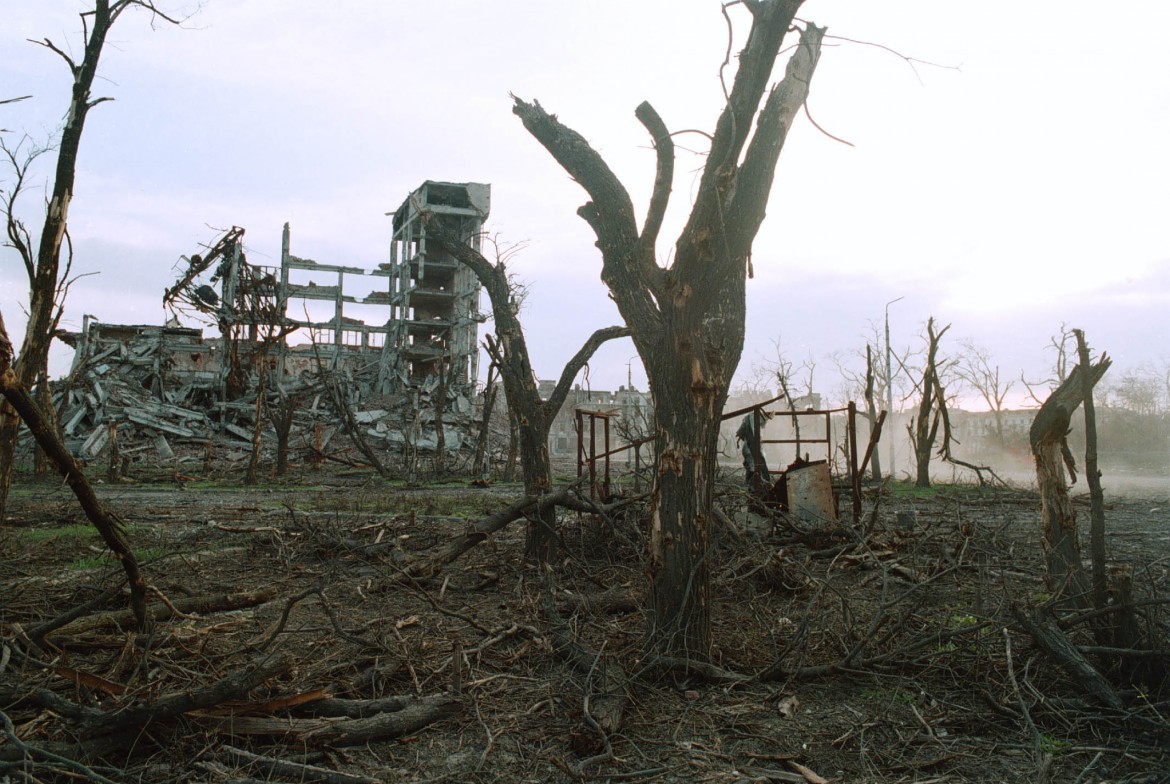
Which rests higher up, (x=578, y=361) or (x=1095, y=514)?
(x=578, y=361)

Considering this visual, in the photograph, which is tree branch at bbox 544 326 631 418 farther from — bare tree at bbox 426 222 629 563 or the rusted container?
the rusted container

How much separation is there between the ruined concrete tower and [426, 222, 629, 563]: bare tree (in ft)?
90.5

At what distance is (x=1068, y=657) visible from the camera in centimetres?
414

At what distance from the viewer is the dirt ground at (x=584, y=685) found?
3445mm

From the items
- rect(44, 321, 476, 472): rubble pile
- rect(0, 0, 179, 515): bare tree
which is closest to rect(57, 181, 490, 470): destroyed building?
rect(44, 321, 476, 472): rubble pile

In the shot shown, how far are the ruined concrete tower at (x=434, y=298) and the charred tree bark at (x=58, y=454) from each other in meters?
31.9

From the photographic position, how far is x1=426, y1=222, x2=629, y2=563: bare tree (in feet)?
26.3

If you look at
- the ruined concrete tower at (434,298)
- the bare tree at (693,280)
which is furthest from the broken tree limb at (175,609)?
the ruined concrete tower at (434,298)

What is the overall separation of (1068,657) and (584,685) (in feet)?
9.21

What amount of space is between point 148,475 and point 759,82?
2136 cm

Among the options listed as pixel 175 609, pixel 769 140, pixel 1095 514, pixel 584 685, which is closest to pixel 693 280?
pixel 769 140

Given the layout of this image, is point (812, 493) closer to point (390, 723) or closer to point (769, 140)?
point (769, 140)

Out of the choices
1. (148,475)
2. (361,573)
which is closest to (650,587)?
(361,573)

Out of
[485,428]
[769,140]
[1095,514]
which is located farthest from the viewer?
[485,428]
